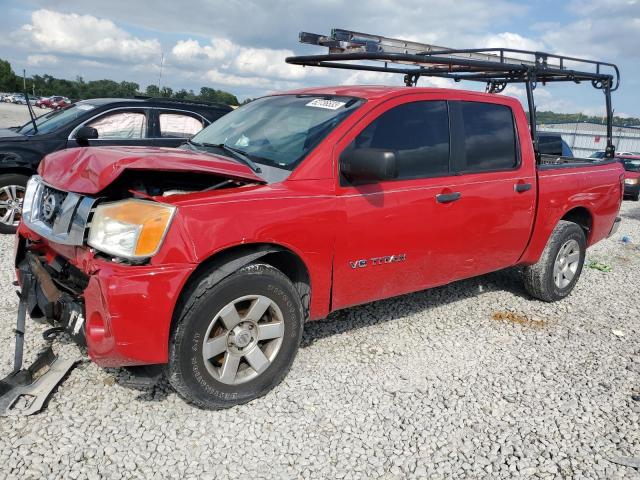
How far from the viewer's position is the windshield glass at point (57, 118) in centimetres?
693

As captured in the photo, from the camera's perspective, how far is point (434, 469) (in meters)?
2.64

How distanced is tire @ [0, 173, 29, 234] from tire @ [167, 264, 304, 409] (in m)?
5.03

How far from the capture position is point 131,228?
8.56 feet

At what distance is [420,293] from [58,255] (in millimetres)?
3316

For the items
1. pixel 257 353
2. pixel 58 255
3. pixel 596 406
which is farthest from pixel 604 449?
pixel 58 255

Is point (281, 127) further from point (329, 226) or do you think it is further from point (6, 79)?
point (6, 79)

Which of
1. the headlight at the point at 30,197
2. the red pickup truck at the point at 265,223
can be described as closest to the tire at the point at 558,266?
the red pickup truck at the point at 265,223

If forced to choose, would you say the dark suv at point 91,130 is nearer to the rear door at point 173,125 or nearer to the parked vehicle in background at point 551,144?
the rear door at point 173,125

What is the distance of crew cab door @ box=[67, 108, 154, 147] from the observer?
22.5 ft

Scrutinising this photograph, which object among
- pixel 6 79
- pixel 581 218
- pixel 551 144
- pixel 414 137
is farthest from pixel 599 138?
pixel 6 79

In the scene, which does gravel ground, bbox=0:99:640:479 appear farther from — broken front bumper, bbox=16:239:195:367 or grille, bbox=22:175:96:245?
grille, bbox=22:175:96:245

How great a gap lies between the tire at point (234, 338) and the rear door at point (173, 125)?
4665 millimetres

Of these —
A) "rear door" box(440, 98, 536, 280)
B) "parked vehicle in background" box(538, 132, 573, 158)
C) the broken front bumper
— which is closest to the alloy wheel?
the broken front bumper

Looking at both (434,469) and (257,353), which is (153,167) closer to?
(257,353)
